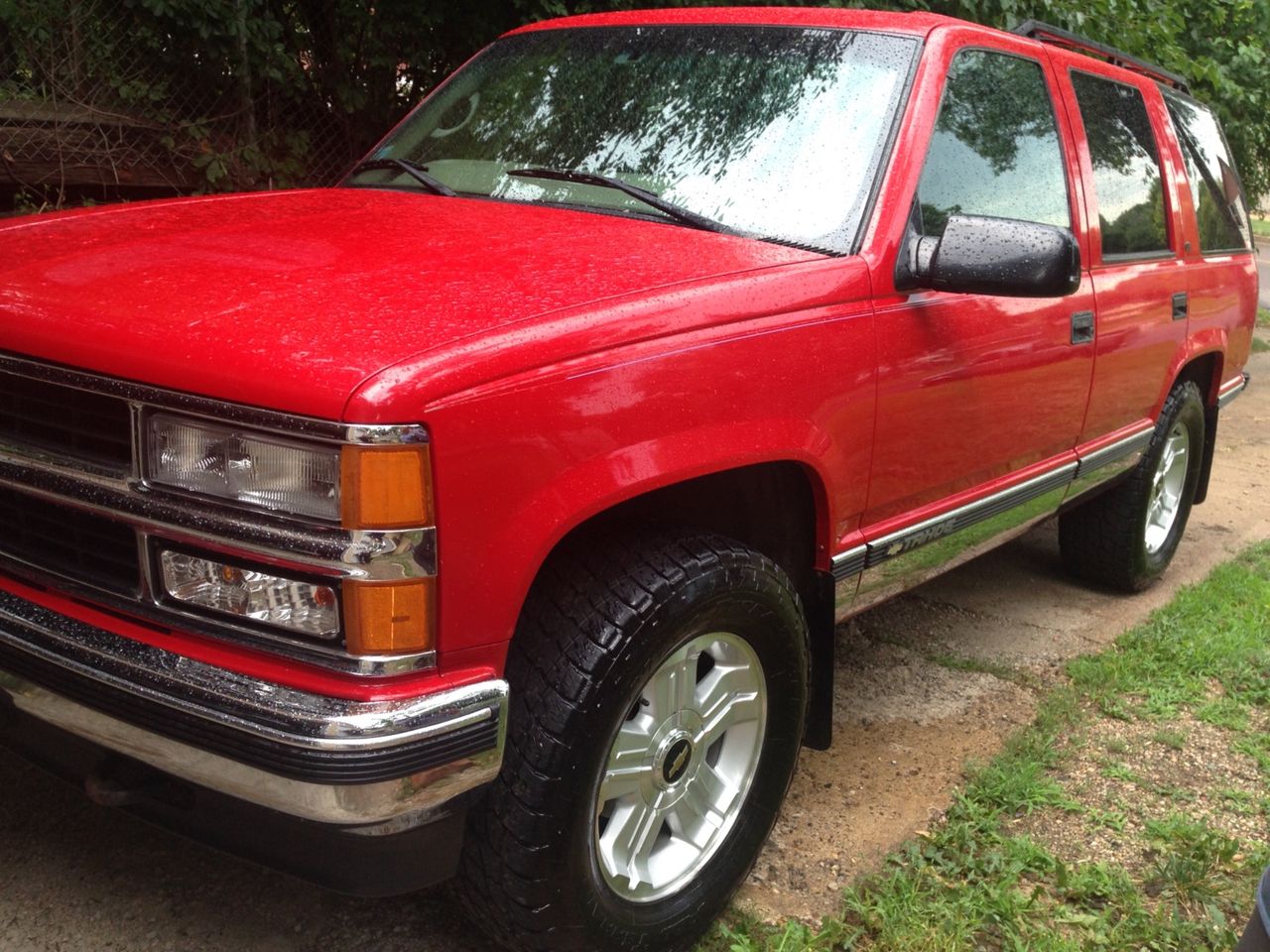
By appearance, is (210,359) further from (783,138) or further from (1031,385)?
(1031,385)

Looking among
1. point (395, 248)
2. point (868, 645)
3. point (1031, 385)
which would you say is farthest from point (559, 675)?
point (868, 645)

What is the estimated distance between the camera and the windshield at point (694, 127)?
2.82m

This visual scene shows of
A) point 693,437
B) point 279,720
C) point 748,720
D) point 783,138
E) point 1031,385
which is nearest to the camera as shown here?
point 279,720

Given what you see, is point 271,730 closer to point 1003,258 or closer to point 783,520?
point 783,520

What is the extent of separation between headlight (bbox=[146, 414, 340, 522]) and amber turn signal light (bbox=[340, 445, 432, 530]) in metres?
0.02

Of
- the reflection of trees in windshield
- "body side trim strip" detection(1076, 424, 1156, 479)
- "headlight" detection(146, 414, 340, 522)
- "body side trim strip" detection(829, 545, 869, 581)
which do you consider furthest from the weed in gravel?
"headlight" detection(146, 414, 340, 522)

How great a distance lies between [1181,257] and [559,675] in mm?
3214

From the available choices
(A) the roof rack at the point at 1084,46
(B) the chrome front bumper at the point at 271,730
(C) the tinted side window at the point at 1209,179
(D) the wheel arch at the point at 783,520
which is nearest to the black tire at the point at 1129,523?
(C) the tinted side window at the point at 1209,179

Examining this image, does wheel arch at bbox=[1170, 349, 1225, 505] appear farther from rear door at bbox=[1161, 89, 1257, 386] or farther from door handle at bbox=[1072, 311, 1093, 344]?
door handle at bbox=[1072, 311, 1093, 344]

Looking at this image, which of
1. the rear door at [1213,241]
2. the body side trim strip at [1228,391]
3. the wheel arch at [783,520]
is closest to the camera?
the wheel arch at [783,520]

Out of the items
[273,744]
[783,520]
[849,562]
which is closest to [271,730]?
[273,744]

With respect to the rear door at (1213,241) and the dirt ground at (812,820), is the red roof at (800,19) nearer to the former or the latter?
the rear door at (1213,241)

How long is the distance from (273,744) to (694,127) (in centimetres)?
179

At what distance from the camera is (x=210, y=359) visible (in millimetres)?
1847
